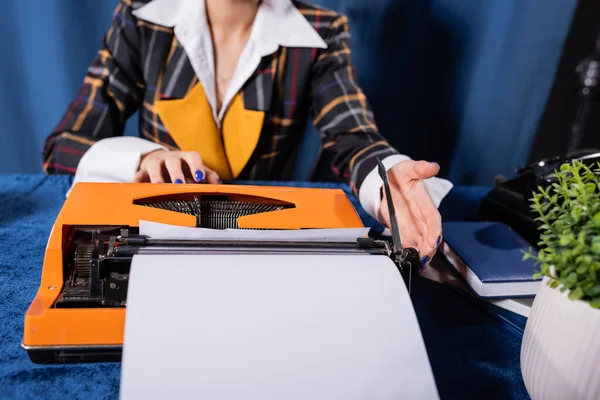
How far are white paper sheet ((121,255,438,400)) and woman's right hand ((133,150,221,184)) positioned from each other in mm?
326

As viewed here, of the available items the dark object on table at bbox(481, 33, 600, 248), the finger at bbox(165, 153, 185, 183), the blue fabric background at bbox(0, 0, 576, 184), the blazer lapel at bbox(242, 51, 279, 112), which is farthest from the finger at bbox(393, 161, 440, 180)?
the blue fabric background at bbox(0, 0, 576, 184)

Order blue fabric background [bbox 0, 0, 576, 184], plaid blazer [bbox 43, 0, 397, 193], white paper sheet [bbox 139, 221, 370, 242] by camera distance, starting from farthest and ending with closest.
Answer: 1. blue fabric background [bbox 0, 0, 576, 184]
2. plaid blazer [bbox 43, 0, 397, 193]
3. white paper sheet [bbox 139, 221, 370, 242]

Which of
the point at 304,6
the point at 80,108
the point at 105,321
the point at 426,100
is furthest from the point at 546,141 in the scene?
the point at 105,321

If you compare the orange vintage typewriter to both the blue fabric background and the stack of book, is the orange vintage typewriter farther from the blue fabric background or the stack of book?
the blue fabric background

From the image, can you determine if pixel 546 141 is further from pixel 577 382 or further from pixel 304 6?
pixel 577 382

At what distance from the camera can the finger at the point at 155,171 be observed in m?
0.82

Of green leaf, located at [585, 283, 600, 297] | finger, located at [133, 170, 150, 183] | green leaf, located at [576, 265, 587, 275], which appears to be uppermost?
green leaf, located at [576, 265, 587, 275]

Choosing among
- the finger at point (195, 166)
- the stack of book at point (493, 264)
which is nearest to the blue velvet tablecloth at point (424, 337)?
the stack of book at point (493, 264)

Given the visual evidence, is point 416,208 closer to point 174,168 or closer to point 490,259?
point 490,259

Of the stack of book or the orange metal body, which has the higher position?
the orange metal body

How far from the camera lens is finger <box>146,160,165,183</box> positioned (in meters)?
0.82

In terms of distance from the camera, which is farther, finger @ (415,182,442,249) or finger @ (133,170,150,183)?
finger @ (133,170,150,183)

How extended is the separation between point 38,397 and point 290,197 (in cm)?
41

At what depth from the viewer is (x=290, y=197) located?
2.41 ft
